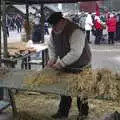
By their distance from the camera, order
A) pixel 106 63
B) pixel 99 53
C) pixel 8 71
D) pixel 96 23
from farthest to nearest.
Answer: pixel 96 23, pixel 99 53, pixel 106 63, pixel 8 71

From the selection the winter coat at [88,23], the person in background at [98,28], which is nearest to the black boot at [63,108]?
the person in background at [98,28]

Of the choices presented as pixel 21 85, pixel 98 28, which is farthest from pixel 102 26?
pixel 21 85

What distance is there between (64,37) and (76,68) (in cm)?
52

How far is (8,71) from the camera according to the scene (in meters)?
6.74

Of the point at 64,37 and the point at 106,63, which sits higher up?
the point at 64,37

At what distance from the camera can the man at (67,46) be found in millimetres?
6105

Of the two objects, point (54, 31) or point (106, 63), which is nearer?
point (54, 31)

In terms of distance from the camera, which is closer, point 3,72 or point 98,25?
point 3,72

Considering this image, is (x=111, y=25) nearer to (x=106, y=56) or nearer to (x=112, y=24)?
(x=112, y=24)

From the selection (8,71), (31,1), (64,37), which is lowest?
(8,71)

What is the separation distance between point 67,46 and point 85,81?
0.78 m

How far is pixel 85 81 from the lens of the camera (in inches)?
231

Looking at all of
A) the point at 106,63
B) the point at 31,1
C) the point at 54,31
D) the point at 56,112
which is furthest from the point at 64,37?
the point at 106,63

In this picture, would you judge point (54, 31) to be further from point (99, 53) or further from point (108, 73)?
point (99, 53)
